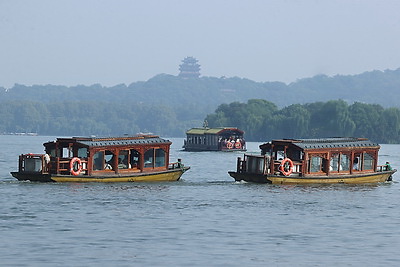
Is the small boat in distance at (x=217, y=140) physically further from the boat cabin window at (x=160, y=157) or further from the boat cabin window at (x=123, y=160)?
the boat cabin window at (x=123, y=160)

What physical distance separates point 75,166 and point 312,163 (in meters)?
13.0

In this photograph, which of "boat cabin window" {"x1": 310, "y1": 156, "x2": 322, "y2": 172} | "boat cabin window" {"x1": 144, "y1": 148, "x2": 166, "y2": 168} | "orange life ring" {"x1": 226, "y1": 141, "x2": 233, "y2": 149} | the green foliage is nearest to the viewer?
"boat cabin window" {"x1": 144, "y1": 148, "x2": 166, "y2": 168}

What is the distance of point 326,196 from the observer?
46.3 metres

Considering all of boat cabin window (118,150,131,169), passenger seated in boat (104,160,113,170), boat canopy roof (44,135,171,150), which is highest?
boat canopy roof (44,135,171,150)

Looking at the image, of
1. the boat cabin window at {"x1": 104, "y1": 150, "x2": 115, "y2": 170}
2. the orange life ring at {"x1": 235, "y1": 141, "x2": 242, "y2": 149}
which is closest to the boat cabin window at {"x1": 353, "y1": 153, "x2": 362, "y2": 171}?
the boat cabin window at {"x1": 104, "y1": 150, "x2": 115, "y2": 170}

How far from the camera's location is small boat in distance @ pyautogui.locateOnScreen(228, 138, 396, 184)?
50.7 metres

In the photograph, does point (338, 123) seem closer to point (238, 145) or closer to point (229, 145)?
point (238, 145)

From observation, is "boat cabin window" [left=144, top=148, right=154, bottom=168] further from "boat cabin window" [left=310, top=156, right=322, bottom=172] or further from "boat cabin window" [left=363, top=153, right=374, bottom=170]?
"boat cabin window" [left=363, top=153, right=374, bottom=170]

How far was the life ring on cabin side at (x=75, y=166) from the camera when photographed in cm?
4838

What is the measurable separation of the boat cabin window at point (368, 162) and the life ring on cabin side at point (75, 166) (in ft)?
55.3

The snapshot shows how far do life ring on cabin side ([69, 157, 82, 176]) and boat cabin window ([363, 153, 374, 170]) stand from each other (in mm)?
16849

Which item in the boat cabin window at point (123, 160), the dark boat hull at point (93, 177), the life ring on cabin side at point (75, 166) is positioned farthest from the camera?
the boat cabin window at point (123, 160)

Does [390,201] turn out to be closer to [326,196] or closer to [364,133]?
[326,196]

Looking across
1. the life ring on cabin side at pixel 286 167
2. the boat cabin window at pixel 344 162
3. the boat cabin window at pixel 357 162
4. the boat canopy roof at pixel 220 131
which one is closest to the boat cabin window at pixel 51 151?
the life ring on cabin side at pixel 286 167
